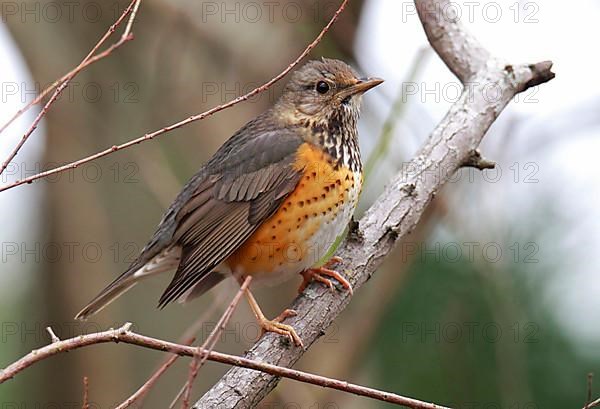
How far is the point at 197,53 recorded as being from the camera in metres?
7.44

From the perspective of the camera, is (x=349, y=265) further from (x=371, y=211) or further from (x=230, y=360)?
(x=230, y=360)

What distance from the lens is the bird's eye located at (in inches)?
204

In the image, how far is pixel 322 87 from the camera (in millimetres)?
5188

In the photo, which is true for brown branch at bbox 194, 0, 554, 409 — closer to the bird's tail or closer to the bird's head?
the bird's head

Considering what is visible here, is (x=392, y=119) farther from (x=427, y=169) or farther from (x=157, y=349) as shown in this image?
(x=157, y=349)

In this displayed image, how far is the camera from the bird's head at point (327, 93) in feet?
16.8

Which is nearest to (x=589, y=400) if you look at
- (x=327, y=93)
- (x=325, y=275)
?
(x=325, y=275)

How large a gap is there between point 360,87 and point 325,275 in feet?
4.08

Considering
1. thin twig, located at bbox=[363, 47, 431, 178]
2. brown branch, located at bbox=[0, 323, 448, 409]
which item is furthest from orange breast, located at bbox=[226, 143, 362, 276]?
brown branch, located at bbox=[0, 323, 448, 409]

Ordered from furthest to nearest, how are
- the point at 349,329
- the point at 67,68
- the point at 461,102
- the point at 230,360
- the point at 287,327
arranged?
1. the point at 67,68
2. the point at 349,329
3. the point at 461,102
4. the point at 287,327
5. the point at 230,360

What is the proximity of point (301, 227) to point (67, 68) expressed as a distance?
3.38 metres

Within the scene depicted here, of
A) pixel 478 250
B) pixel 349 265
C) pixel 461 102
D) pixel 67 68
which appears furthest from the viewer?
pixel 67 68

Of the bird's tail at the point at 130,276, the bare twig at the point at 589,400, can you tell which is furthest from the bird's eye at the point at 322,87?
the bare twig at the point at 589,400

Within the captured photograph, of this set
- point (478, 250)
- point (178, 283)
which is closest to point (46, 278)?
point (178, 283)
